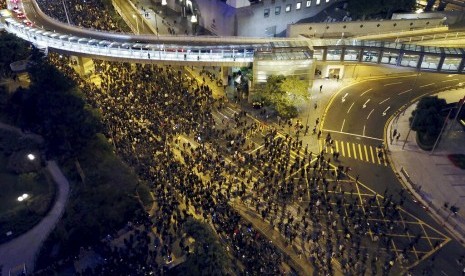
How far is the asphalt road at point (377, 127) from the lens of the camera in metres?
→ 30.0

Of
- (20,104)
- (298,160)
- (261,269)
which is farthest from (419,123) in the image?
(20,104)

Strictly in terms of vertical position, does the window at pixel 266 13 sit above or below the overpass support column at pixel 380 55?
above

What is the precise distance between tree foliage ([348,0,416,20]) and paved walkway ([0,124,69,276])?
49019mm

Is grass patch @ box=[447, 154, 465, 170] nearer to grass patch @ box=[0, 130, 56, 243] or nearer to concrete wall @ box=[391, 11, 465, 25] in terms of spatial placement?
concrete wall @ box=[391, 11, 465, 25]

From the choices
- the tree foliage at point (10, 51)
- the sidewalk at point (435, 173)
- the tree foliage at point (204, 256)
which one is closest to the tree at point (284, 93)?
the sidewalk at point (435, 173)

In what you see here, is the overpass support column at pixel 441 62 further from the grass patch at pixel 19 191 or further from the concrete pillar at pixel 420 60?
the grass patch at pixel 19 191

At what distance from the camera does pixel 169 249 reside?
2864cm

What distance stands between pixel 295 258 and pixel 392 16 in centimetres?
4907

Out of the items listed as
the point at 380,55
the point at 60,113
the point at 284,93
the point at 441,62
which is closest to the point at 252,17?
the point at 284,93

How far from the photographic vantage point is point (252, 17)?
58125mm

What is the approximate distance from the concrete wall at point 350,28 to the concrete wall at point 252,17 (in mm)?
4642

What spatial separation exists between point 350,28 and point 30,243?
48.7 m

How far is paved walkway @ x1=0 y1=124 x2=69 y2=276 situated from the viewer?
30047 millimetres

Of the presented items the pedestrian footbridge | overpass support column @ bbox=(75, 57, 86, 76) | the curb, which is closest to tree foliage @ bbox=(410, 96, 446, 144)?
the curb
